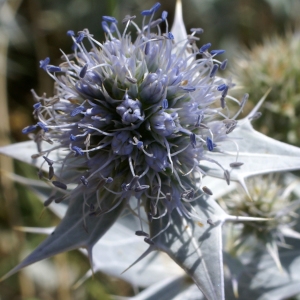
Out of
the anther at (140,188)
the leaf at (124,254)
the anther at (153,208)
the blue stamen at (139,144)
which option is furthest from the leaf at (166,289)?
the blue stamen at (139,144)

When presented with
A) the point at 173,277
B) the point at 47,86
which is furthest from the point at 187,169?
the point at 47,86

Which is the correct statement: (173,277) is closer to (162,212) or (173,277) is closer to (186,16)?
(162,212)

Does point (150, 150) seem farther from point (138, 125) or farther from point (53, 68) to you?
point (53, 68)

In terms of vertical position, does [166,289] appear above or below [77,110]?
below

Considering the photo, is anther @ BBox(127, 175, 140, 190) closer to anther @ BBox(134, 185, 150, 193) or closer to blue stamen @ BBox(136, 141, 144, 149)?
anther @ BBox(134, 185, 150, 193)

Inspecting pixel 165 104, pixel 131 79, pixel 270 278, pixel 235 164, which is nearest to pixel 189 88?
pixel 165 104

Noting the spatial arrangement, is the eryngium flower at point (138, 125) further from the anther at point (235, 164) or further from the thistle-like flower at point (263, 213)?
the thistle-like flower at point (263, 213)
